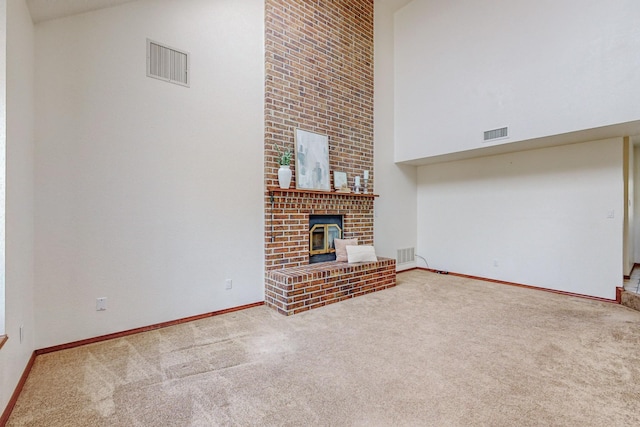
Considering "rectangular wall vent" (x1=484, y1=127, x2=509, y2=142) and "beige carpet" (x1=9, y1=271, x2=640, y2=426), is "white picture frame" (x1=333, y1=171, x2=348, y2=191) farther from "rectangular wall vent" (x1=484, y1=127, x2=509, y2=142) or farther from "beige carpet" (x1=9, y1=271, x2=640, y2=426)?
"rectangular wall vent" (x1=484, y1=127, x2=509, y2=142)

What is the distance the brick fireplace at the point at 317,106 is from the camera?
367 centimetres

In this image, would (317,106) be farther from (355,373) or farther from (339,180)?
(355,373)

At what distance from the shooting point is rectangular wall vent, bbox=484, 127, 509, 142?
3.92m

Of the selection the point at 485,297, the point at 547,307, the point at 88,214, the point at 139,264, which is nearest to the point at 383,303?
the point at 485,297

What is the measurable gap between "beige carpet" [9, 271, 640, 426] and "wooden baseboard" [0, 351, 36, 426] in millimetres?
39

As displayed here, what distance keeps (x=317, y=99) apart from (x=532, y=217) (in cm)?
368

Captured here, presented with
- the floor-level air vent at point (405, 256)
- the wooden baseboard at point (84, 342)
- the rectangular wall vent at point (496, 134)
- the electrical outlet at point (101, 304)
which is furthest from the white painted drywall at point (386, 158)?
the electrical outlet at point (101, 304)

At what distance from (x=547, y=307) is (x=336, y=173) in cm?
314

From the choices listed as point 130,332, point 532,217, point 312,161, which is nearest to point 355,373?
point 130,332

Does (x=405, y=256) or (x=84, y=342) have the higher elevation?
(x=405, y=256)

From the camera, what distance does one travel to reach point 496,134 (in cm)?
401

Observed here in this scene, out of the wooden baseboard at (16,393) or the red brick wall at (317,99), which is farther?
the red brick wall at (317,99)

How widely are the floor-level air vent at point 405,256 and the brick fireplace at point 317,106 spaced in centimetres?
96

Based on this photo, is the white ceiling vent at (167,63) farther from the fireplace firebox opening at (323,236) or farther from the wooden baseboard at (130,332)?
the wooden baseboard at (130,332)
